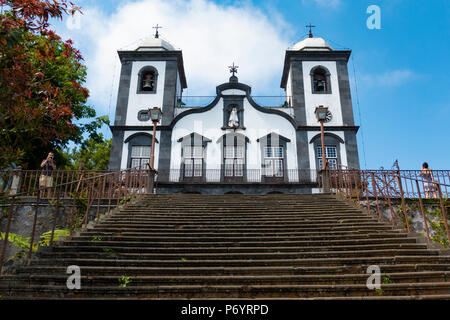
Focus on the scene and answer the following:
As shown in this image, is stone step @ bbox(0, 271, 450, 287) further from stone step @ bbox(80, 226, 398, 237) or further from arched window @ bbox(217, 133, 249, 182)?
arched window @ bbox(217, 133, 249, 182)

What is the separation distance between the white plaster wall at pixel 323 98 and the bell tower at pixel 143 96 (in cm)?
787

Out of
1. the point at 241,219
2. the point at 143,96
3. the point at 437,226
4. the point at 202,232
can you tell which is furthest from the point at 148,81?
the point at 437,226

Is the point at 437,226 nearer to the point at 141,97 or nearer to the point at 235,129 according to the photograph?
the point at 235,129

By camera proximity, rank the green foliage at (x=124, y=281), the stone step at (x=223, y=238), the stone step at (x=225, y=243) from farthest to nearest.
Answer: the stone step at (x=223, y=238)
the stone step at (x=225, y=243)
the green foliage at (x=124, y=281)

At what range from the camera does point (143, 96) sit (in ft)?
65.8

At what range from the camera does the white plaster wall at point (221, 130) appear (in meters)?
18.3

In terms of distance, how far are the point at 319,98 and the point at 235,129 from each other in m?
5.40

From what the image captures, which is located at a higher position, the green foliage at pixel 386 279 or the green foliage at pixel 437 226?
the green foliage at pixel 437 226

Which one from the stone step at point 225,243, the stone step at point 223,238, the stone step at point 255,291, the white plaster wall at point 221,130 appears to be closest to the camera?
the stone step at point 255,291

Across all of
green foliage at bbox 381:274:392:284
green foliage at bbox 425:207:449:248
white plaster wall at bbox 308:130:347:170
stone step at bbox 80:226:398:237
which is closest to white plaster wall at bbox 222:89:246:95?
white plaster wall at bbox 308:130:347:170

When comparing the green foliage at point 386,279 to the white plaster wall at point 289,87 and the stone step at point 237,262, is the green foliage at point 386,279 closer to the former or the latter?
the stone step at point 237,262

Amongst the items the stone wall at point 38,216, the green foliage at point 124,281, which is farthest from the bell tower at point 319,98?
the green foliage at point 124,281
